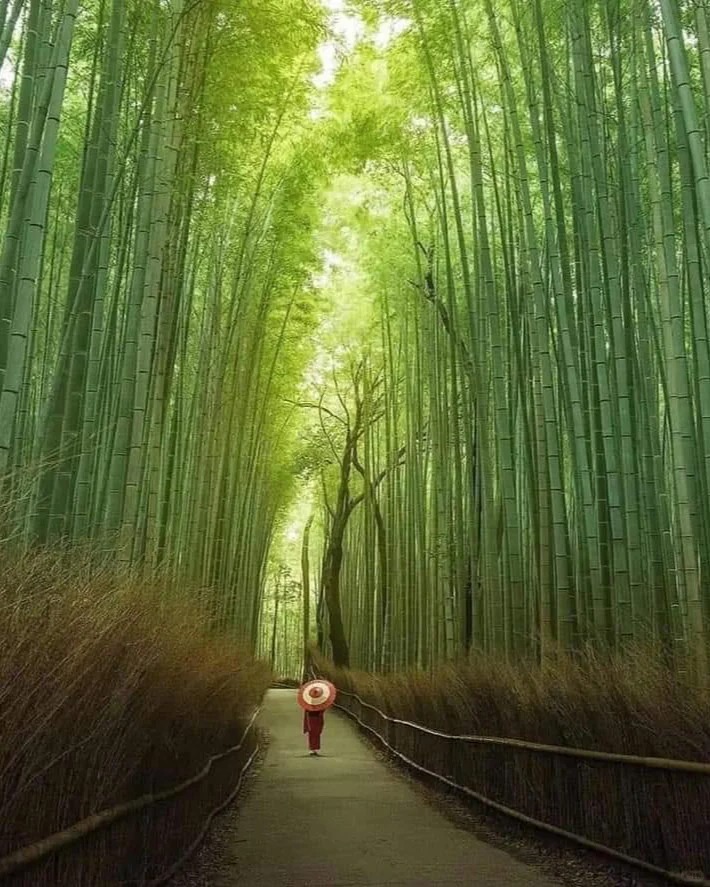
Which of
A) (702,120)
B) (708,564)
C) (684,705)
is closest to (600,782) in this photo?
(684,705)

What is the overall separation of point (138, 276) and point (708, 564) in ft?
10.8

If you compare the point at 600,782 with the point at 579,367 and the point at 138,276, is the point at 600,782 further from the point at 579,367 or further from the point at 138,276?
the point at 138,276

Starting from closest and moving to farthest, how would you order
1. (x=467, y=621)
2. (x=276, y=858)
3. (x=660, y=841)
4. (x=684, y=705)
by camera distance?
(x=684, y=705), (x=660, y=841), (x=276, y=858), (x=467, y=621)

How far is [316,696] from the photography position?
26.8ft

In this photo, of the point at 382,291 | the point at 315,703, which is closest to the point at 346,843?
the point at 315,703

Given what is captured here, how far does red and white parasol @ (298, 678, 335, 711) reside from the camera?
26.6 feet

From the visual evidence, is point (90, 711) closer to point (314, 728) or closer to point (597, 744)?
point (597, 744)

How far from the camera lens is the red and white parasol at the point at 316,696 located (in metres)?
8.11

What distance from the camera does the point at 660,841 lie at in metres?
2.82

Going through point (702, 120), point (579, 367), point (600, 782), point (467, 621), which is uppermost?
point (702, 120)

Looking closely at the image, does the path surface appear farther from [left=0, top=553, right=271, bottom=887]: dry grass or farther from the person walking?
the person walking

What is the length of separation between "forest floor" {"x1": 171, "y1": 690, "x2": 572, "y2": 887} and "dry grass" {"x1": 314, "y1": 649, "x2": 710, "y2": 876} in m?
0.30

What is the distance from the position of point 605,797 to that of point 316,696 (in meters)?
5.20

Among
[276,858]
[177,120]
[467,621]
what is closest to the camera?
[276,858]
